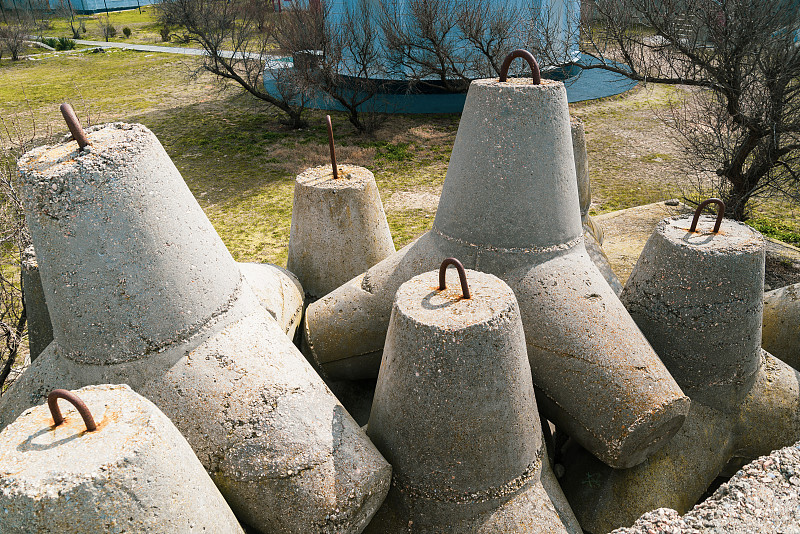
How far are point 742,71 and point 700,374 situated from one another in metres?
Result: 5.73

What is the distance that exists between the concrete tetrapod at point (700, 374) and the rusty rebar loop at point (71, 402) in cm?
268

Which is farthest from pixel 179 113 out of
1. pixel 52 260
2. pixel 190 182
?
pixel 52 260

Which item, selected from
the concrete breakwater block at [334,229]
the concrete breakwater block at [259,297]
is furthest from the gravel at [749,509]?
the concrete breakwater block at [334,229]

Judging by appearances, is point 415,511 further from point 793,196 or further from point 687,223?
point 793,196

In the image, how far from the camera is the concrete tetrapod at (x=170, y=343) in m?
2.43

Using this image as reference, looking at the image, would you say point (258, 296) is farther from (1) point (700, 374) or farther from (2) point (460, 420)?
(1) point (700, 374)

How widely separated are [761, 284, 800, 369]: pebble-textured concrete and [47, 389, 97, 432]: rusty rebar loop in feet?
14.7

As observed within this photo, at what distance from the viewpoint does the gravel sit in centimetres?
241

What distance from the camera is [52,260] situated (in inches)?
97.2

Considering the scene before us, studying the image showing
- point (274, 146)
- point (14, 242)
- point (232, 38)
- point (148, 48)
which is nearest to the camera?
point (14, 242)

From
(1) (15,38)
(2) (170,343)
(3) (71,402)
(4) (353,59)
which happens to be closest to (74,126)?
(2) (170,343)

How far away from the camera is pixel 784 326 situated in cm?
423

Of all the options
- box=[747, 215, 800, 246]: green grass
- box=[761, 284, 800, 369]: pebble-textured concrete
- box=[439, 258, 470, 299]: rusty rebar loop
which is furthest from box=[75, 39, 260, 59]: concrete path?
box=[439, 258, 470, 299]: rusty rebar loop

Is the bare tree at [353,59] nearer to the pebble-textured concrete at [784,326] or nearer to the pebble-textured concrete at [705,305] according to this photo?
the pebble-textured concrete at [784,326]
